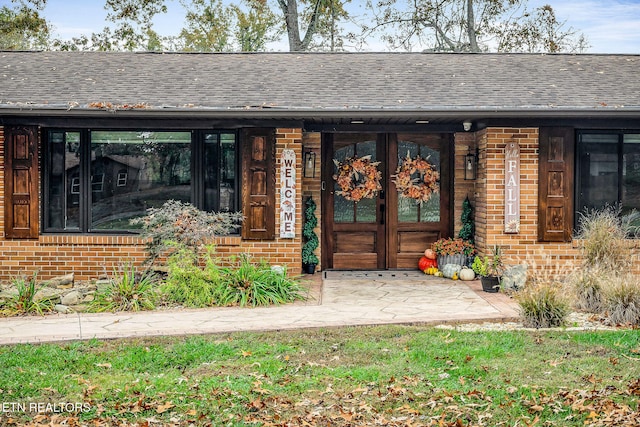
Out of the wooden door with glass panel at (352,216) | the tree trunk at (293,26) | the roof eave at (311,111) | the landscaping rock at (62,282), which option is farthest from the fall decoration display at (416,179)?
the tree trunk at (293,26)

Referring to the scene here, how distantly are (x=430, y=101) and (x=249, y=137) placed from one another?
265cm

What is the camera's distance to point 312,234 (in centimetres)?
1102

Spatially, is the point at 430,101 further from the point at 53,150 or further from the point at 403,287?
the point at 53,150

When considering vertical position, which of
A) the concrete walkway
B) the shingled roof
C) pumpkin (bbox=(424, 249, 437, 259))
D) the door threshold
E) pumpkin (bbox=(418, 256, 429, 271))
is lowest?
the concrete walkway

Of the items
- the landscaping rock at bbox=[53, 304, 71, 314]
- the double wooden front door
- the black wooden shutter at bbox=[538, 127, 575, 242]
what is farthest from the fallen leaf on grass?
the black wooden shutter at bbox=[538, 127, 575, 242]

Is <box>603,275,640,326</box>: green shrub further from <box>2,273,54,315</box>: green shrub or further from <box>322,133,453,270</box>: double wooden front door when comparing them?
<box>2,273,54,315</box>: green shrub

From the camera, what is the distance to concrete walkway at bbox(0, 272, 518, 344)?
6.84 metres

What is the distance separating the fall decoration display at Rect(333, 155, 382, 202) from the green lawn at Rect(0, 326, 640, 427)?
4652 mm

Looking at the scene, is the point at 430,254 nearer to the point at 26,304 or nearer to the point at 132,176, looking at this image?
the point at 132,176

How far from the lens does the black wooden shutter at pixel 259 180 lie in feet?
33.3

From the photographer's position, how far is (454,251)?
10641 millimetres

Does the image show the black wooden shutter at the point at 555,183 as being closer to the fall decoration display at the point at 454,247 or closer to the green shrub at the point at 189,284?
the fall decoration display at the point at 454,247

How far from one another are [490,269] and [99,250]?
566cm

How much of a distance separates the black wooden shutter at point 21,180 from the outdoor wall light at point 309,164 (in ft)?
13.0
